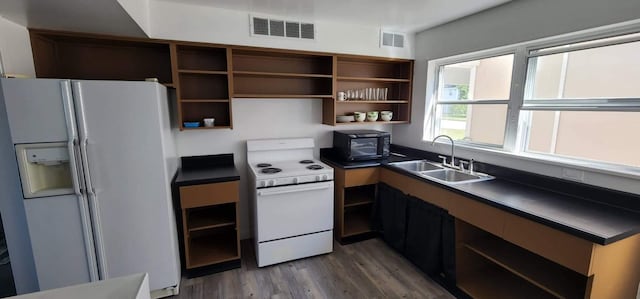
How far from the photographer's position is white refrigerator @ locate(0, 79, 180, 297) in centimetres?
172

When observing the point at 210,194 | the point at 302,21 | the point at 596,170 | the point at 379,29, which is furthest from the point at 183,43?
the point at 596,170

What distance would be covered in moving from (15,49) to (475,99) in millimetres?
3743

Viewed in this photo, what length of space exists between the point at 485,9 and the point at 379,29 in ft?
3.38

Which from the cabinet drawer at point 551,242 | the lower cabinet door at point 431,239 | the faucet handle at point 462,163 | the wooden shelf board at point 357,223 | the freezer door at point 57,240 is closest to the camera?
the cabinet drawer at point 551,242

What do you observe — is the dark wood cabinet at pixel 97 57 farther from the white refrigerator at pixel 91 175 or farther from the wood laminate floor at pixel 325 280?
the wood laminate floor at pixel 325 280

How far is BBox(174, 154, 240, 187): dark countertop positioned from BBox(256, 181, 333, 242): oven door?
35 cm

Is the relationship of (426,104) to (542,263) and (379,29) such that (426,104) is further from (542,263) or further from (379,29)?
(542,263)

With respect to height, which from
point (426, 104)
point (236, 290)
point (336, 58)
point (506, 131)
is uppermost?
point (336, 58)

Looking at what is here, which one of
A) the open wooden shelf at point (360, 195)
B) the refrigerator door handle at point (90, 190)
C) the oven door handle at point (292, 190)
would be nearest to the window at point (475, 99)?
the open wooden shelf at point (360, 195)

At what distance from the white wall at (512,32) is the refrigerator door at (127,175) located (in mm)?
2652

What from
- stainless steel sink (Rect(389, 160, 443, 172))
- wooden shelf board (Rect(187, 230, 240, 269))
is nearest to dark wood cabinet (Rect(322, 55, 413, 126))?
stainless steel sink (Rect(389, 160, 443, 172))

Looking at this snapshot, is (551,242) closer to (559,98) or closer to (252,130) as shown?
(559,98)

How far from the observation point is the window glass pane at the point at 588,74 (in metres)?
1.81

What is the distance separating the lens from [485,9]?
247 centimetres
